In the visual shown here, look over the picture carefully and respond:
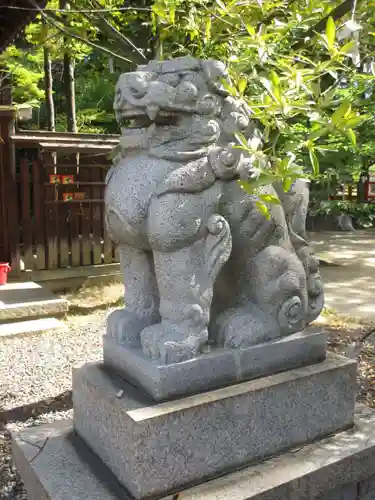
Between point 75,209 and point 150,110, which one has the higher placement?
point 150,110

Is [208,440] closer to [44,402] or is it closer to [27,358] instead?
[44,402]

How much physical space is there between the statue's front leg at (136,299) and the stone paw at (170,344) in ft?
0.52

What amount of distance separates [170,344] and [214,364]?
22 cm

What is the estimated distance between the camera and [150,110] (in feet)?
5.93

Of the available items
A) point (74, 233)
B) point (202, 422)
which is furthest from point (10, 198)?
point (202, 422)

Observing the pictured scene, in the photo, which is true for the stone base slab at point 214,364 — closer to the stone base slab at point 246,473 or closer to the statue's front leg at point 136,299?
the statue's front leg at point 136,299

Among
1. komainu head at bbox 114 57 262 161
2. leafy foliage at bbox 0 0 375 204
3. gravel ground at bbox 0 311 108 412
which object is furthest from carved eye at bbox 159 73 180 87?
gravel ground at bbox 0 311 108 412

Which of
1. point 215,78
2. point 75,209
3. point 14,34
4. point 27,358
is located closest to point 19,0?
point 14,34

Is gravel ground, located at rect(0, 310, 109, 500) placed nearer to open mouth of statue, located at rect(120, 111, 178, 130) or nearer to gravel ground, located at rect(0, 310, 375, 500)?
gravel ground, located at rect(0, 310, 375, 500)

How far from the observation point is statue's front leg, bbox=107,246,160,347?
208 centimetres

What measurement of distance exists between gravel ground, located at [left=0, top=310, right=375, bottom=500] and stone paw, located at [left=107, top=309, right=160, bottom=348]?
1.06 meters

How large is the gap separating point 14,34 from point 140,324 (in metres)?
2.99

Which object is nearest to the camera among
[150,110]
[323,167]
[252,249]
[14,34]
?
[150,110]

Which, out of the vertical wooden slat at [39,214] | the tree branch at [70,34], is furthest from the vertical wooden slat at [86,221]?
the tree branch at [70,34]
